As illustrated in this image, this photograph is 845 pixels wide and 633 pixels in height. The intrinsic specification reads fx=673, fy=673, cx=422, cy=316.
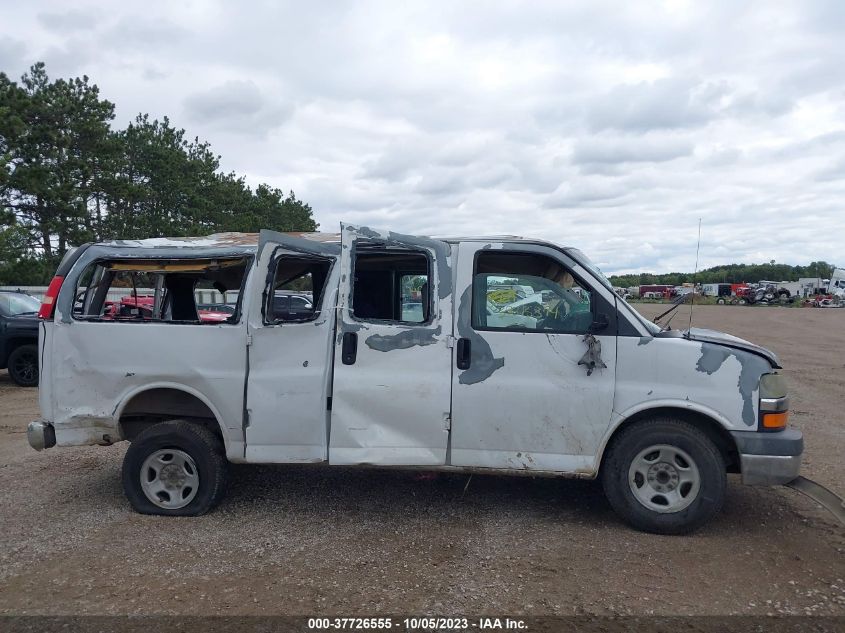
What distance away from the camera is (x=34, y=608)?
3.65 m

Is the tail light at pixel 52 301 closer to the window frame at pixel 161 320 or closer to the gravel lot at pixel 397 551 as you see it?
the window frame at pixel 161 320

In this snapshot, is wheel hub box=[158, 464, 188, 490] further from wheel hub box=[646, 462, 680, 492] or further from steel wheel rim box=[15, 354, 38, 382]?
steel wheel rim box=[15, 354, 38, 382]

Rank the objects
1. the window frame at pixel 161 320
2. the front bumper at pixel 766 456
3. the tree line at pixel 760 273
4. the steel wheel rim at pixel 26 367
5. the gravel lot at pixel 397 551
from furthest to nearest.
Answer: the tree line at pixel 760 273, the steel wheel rim at pixel 26 367, the window frame at pixel 161 320, the front bumper at pixel 766 456, the gravel lot at pixel 397 551

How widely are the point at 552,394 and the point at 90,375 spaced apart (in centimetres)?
339

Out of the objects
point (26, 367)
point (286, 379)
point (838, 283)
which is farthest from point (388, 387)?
point (838, 283)

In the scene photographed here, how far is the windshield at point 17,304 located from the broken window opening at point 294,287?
8.05 meters

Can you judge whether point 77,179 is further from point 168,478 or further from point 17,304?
point 168,478

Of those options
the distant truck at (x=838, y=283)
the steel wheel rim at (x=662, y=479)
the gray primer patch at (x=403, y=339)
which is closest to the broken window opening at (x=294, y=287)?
the gray primer patch at (x=403, y=339)

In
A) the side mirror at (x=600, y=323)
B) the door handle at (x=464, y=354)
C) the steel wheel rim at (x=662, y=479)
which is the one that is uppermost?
the side mirror at (x=600, y=323)

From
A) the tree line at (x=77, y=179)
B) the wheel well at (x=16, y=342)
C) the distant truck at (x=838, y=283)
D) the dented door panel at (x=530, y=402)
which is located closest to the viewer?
the dented door panel at (x=530, y=402)

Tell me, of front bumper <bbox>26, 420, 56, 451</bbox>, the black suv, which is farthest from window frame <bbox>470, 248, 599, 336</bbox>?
the black suv

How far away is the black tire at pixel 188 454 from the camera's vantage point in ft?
16.3

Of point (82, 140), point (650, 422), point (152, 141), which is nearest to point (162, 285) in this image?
point (650, 422)

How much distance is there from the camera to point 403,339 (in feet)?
15.5
